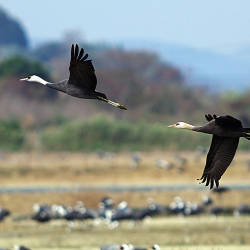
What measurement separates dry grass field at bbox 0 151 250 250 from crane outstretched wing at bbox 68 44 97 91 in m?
6.23

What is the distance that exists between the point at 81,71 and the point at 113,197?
2060cm

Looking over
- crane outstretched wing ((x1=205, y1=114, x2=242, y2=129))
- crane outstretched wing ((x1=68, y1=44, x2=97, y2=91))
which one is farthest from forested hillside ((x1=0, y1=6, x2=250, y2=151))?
crane outstretched wing ((x1=205, y1=114, x2=242, y2=129))

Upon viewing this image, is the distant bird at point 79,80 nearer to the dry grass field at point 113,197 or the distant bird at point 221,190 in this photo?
the dry grass field at point 113,197

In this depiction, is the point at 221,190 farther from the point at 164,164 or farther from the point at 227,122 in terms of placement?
the point at 227,122

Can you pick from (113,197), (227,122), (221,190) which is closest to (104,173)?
(113,197)

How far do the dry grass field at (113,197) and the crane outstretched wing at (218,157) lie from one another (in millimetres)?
5100

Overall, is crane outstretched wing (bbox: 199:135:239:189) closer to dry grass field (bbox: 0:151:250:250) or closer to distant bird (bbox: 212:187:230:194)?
dry grass field (bbox: 0:151:250:250)

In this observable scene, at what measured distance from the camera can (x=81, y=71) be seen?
1506cm

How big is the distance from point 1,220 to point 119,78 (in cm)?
5206

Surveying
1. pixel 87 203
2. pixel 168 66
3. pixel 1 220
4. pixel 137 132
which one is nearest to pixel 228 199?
pixel 87 203

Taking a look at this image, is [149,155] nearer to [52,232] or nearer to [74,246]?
[52,232]

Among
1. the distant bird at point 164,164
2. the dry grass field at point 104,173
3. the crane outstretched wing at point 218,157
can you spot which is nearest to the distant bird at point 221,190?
the dry grass field at point 104,173

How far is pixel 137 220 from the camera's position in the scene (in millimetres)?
29438

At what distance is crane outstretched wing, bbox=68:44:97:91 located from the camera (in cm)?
1494
